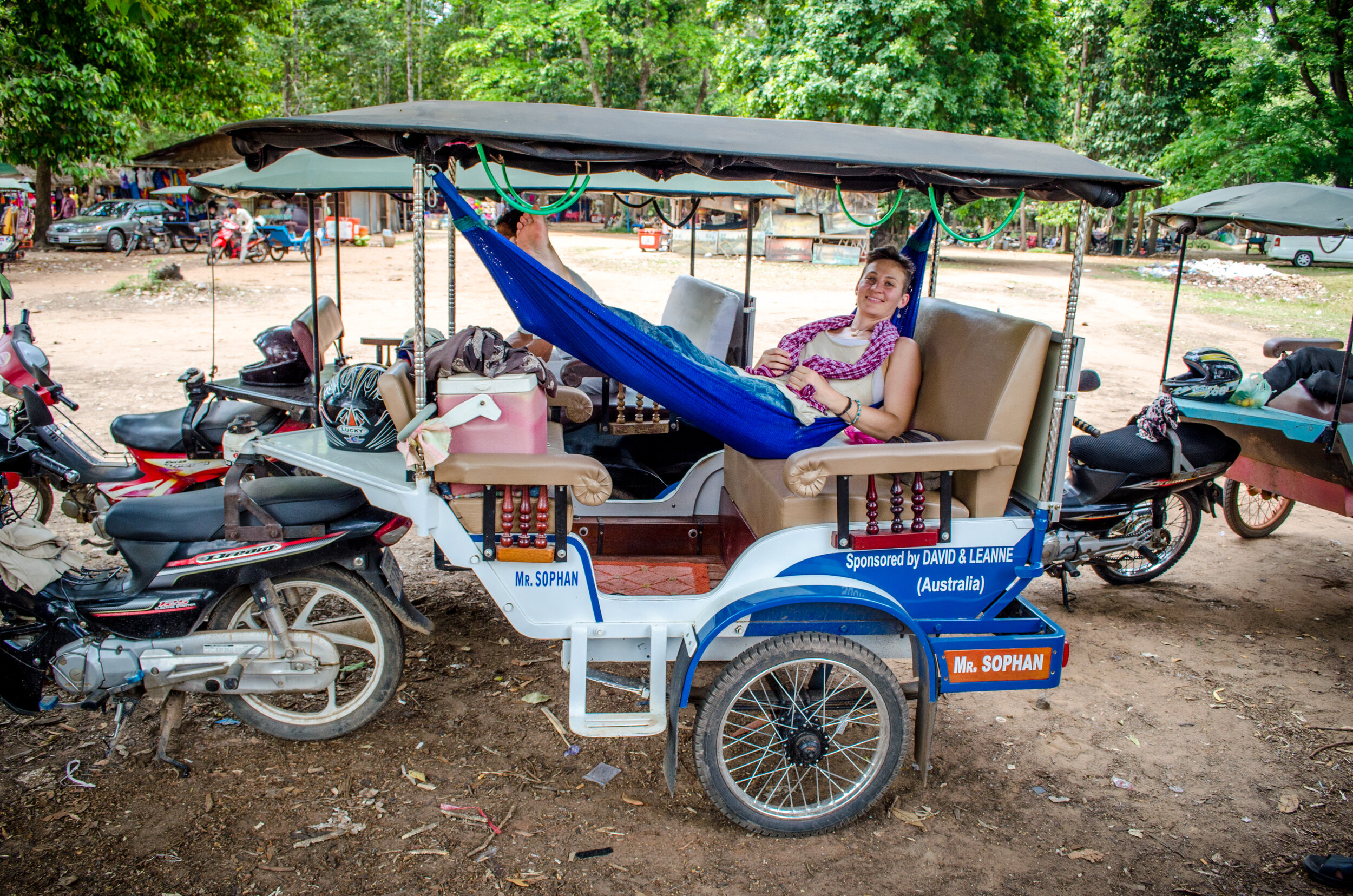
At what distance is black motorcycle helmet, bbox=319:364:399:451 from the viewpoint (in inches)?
131

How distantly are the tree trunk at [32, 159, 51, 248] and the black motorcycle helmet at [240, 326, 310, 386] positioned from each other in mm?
20036

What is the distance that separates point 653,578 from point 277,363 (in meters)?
2.99

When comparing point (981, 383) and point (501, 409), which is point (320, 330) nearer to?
point (501, 409)

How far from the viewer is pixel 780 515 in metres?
3.19

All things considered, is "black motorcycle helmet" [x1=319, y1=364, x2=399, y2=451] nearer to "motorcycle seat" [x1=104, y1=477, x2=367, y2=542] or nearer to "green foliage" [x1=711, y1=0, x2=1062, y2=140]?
"motorcycle seat" [x1=104, y1=477, x2=367, y2=542]

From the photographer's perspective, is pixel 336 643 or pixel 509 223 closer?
pixel 336 643

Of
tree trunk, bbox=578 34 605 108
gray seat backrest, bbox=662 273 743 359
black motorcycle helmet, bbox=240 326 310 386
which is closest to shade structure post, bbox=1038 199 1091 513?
gray seat backrest, bbox=662 273 743 359

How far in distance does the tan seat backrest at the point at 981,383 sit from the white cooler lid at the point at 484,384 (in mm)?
1616

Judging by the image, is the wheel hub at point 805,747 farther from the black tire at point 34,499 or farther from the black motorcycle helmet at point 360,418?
the black tire at point 34,499

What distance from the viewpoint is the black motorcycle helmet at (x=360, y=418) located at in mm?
3332

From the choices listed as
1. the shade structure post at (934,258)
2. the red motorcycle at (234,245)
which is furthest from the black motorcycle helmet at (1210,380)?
Result: the red motorcycle at (234,245)

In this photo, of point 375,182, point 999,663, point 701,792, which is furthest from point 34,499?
point 999,663

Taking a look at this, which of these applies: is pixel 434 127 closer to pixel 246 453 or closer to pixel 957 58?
pixel 246 453

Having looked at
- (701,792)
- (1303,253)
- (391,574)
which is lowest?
(701,792)
